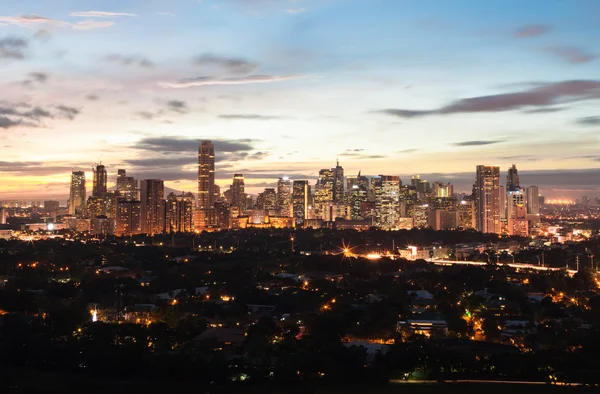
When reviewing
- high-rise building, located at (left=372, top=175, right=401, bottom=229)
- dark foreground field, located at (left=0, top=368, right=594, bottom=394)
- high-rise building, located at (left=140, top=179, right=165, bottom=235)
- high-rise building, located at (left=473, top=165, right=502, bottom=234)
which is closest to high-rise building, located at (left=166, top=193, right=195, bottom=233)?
high-rise building, located at (left=140, top=179, right=165, bottom=235)

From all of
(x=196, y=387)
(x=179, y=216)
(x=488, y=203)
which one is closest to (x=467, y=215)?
(x=488, y=203)

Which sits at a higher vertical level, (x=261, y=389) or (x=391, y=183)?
(x=391, y=183)

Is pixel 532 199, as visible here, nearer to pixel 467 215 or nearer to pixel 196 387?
pixel 467 215

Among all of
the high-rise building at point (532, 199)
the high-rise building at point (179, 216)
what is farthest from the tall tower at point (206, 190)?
the high-rise building at point (532, 199)

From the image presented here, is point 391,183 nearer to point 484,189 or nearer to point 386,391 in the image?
point 484,189

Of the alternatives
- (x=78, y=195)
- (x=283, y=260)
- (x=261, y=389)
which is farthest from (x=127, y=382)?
(x=78, y=195)

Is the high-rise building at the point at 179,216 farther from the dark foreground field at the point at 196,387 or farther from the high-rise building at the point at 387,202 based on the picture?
the dark foreground field at the point at 196,387

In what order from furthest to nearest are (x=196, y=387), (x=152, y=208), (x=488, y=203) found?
1. (x=488, y=203)
2. (x=152, y=208)
3. (x=196, y=387)
